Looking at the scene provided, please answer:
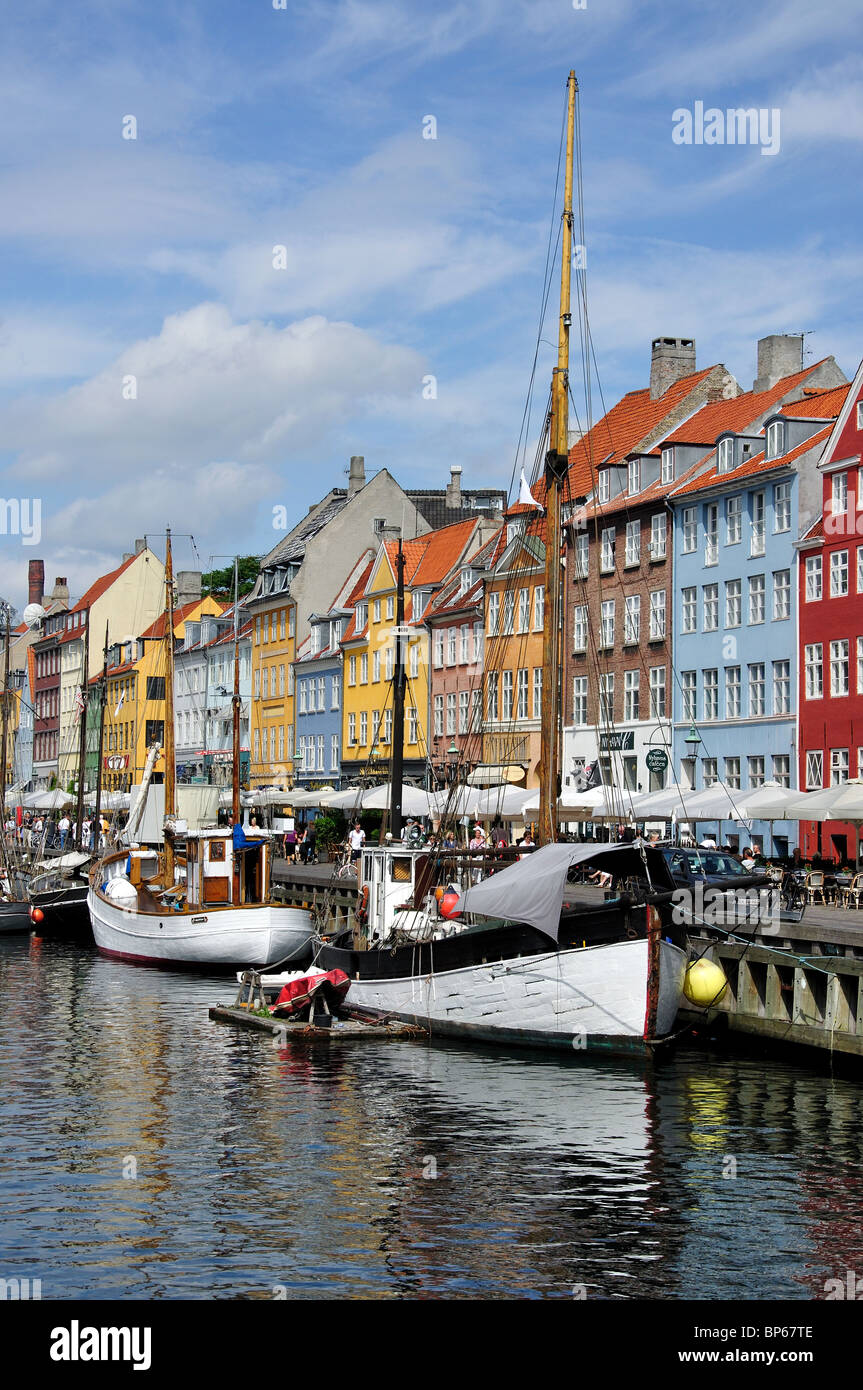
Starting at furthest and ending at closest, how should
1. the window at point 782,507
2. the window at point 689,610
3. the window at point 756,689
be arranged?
the window at point 689,610, the window at point 756,689, the window at point 782,507

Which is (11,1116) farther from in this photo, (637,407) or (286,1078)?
(637,407)

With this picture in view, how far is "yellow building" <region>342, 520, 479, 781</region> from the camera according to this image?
287 feet

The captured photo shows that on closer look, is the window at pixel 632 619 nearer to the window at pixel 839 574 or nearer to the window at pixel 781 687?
the window at pixel 781 687

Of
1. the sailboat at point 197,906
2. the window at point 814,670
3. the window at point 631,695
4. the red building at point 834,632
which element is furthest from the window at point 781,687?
the sailboat at point 197,906

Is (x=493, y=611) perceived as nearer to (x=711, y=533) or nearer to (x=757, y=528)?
(x=711, y=533)

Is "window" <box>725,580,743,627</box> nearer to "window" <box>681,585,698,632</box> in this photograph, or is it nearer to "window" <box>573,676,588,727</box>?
"window" <box>681,585,698,632</box>

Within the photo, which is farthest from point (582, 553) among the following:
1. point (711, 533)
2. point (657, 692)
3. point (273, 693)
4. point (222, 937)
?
point (273, 693)

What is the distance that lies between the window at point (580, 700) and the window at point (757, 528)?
13.3 m

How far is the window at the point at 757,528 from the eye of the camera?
201 feet

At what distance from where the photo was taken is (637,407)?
77688 millimetres

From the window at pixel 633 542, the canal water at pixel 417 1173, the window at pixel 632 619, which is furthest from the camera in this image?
the window at pixel 633 542

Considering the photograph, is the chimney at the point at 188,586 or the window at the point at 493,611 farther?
the chimney at the point at 188,586

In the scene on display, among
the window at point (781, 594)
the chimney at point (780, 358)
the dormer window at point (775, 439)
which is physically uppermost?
the chimney at point (780, 358)

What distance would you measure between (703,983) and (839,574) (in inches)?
1172
